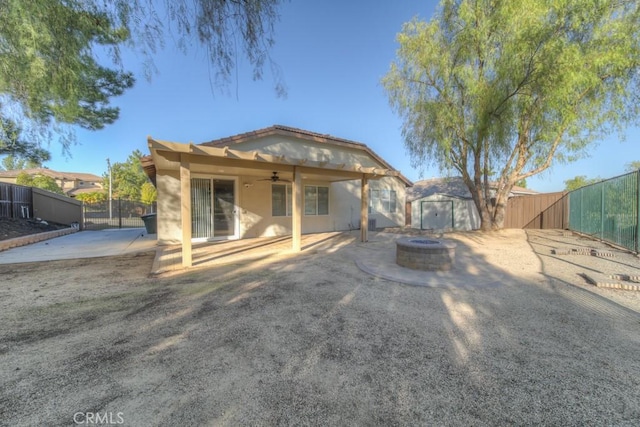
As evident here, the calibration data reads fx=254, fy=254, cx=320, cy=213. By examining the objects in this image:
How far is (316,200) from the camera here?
1139 centimetres

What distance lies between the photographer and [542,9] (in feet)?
25.2

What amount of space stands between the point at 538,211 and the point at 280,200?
589 inches

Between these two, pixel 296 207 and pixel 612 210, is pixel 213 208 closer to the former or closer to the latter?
pixel 296 207

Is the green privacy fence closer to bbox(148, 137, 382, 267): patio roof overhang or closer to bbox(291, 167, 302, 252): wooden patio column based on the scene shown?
bbox(148, 137, 382, 267): patio roof overhang

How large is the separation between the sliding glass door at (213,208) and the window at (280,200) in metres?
1.56

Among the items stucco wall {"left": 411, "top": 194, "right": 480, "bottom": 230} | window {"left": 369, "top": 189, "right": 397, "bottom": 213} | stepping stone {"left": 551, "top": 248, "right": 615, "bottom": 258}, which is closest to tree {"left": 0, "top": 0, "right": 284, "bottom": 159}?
stepping stone {"left": 551, "top": 248, "right": 615, "bottom": 258}

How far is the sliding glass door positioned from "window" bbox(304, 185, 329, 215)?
3.17m

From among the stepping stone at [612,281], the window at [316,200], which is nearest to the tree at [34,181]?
the window at [316,200]

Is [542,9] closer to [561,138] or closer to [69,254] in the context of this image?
[561,138]

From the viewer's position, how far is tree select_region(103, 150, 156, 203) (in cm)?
3331

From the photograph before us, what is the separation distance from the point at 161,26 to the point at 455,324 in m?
5.35

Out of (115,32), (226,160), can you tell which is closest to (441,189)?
(226,160)

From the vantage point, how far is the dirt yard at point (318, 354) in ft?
5.60

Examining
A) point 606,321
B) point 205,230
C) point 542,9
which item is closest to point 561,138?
point 542,9
